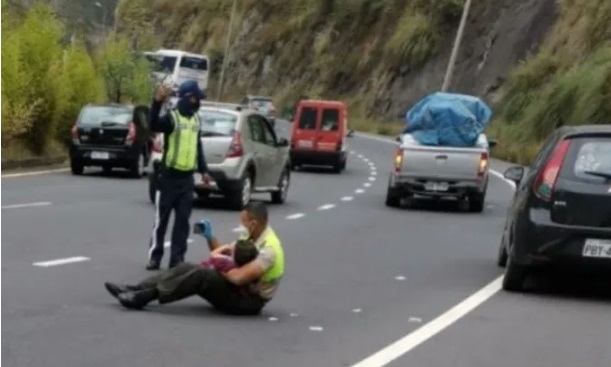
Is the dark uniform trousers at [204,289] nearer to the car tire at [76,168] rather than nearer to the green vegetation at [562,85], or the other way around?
the car tire at [76,168]

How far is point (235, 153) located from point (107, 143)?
9431 mm

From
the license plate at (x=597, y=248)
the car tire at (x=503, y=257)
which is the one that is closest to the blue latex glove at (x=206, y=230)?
the license plate at (x=597, y=248)

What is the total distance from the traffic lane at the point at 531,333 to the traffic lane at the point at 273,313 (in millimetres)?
435

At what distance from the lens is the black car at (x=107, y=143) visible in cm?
3269

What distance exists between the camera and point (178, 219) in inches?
571

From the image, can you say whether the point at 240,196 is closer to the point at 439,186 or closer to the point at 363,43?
the point at 439,186

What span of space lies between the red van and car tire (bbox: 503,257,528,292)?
27.3 meters

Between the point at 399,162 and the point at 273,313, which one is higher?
the point at 273,313

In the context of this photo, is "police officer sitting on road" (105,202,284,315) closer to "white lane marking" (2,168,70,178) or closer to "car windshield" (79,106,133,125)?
"white lane marking" (2,168,70,178)

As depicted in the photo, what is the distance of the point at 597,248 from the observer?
13578 mm

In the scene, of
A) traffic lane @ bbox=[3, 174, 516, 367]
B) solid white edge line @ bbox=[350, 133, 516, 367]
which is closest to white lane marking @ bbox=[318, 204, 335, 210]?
traffic lane @ bbox=[3, 174, 516, 367]

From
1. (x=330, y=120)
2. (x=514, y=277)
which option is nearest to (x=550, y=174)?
(x=514, y=277)

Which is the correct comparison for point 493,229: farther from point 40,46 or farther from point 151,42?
point 151,42

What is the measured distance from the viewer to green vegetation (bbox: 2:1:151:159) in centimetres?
3462
